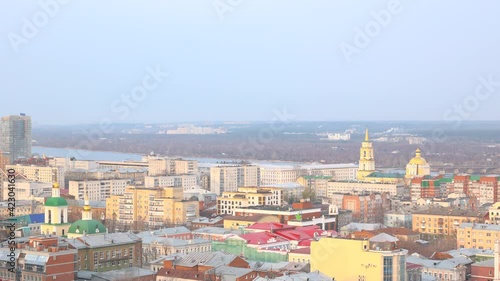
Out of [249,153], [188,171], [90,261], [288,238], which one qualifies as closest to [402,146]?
[249,153]

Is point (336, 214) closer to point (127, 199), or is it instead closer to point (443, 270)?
point (127, 199)

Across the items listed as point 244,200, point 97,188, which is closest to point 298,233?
point 244,200

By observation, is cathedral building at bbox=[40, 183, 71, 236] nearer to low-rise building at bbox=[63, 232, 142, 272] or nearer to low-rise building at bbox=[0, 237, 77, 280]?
low-rise building at bbox=[63, 232, 142, 272]

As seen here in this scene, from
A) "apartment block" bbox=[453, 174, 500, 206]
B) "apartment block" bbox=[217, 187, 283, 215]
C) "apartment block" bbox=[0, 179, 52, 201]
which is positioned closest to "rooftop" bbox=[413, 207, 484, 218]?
"apartment block" bbox=[217, 187, 283, 215]

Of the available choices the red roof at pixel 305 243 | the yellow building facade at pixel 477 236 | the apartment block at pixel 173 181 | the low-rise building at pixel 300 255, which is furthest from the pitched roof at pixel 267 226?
the apartment block at pixel 173 181

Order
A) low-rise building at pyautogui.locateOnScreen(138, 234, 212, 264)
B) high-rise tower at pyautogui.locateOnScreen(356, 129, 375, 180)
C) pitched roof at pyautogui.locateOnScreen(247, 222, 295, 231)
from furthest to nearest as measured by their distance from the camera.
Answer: high-rise tower at pyautogui.locateOnScreen(356, 129, 375, 180) < pitched roof at pyautogui.locateOnScreen(247, 222, 295, 231) < low-rise building at pyautogui.locateOnScreen(138, 234, 212, 264)
